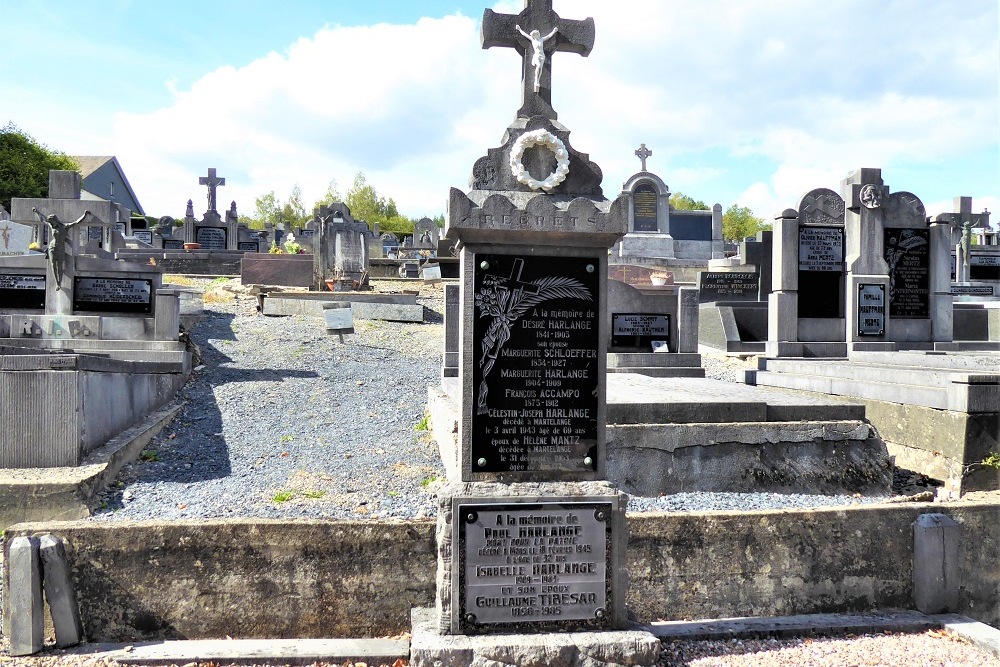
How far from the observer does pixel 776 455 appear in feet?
20.3

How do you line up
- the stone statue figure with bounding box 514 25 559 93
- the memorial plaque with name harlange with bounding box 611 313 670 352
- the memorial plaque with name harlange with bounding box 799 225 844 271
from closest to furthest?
the stone statue figure with bounding box 514 25 559 93 → the memorial plaque with name harlange with bounding box 611 313 670 352 → the memorial plaque with name harlange with bounding box 799 225 844 271

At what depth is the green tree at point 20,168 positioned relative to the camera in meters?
43.2

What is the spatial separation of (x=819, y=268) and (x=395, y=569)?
10723 millimetres

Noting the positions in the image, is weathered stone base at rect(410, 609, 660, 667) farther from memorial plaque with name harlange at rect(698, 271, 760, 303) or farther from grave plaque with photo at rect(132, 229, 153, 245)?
grave plaque with photo at rect(132, 229, 153, 245)

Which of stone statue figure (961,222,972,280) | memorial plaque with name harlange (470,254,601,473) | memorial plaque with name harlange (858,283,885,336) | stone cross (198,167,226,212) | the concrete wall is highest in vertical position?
stone cross (198,167,226,212)

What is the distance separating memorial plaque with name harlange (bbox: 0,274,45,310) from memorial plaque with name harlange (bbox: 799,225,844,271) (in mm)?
12867

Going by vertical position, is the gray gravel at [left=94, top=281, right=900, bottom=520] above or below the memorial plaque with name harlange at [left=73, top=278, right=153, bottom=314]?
below

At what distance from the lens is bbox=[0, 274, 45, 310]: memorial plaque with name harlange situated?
10.5 metres

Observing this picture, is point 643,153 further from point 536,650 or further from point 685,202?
point 685,202

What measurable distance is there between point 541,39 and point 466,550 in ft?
11.2

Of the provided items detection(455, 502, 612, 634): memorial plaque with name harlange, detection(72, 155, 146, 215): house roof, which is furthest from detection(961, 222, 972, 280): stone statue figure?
detection(72, 155, 146, 215): house roof

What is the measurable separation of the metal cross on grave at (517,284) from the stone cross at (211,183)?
40.0 m

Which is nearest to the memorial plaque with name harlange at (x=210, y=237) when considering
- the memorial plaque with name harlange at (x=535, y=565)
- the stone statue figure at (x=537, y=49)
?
the stone statue figure at (x=537, y=49)

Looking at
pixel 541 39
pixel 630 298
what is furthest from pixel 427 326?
pixel 541 39
